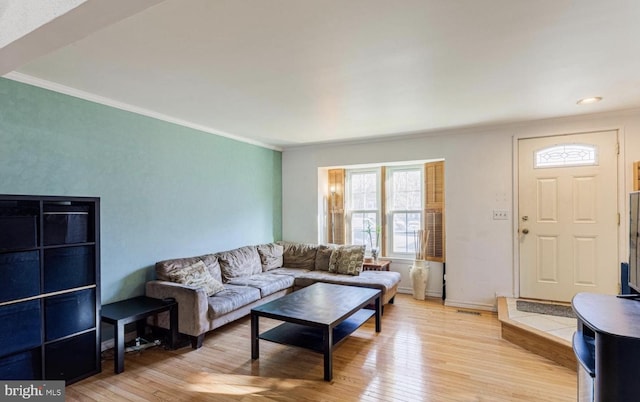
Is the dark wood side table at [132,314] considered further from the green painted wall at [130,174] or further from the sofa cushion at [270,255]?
the sofa cushion at [270,255]

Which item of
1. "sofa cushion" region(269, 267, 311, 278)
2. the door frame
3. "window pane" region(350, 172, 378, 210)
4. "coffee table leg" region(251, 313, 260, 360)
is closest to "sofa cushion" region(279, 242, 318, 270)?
"sofa cushion" region(269, 267, 311, 278)

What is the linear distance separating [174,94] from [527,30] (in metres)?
2.80

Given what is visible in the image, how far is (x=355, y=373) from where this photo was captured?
2.66 meters

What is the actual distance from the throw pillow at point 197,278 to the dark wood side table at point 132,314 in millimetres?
260

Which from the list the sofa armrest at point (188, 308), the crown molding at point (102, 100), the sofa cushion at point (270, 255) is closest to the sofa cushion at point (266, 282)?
the sofa cushion at point (270, 255)

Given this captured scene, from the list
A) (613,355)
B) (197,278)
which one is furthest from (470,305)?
(197,278)

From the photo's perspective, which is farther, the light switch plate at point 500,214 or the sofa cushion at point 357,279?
the light switch plate at point 500,214

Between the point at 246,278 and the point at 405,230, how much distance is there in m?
2.57

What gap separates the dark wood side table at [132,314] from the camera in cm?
268

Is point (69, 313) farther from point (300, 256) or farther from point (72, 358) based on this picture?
point (300, 256)

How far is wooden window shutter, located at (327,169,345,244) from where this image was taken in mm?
5629

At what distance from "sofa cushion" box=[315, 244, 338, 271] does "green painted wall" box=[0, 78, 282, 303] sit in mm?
1080

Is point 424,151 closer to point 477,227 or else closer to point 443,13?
point 477,227

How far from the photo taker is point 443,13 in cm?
178
